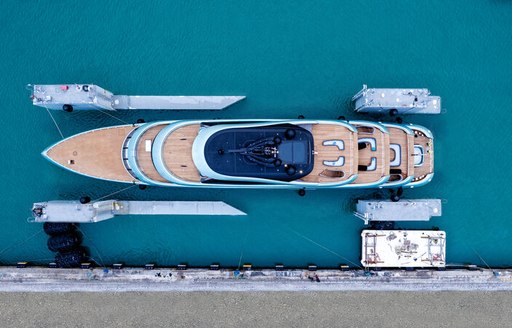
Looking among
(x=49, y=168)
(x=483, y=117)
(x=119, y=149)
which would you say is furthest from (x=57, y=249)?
(x=483, y=117)

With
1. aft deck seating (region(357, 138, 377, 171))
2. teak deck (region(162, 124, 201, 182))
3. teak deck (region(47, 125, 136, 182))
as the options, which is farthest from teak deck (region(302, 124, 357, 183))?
teak deck (region(47, 125, 136, 182))

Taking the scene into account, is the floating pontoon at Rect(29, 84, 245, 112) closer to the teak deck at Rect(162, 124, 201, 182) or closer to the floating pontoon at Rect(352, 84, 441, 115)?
the teak deck at Rect(162, 124, 201, 182)

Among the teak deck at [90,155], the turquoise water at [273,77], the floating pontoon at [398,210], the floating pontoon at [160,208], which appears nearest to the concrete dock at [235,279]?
the turquoise water at [273,77]

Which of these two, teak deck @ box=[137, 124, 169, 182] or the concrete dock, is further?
the concrete dock

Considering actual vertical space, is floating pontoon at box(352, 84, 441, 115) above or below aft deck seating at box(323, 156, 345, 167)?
above

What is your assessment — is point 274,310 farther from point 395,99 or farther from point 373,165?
point 395,99

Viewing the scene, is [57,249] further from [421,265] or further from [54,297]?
[421,265]

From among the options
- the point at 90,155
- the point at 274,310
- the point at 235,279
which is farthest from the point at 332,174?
the point at 90,155

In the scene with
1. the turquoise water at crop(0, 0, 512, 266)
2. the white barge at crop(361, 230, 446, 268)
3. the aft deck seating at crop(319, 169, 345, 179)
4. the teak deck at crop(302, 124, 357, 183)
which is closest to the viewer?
the teak deck at crop(302, 124, 357, 183)
